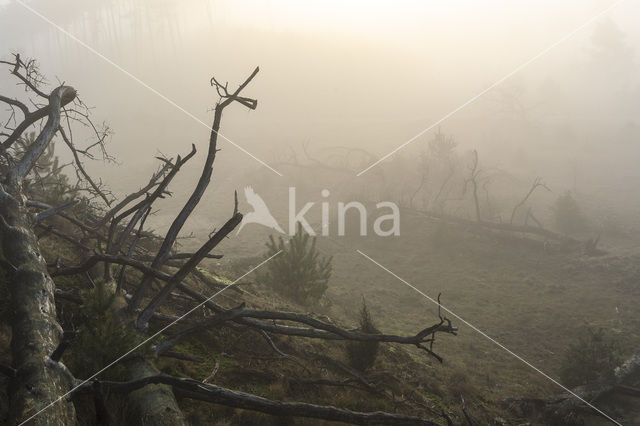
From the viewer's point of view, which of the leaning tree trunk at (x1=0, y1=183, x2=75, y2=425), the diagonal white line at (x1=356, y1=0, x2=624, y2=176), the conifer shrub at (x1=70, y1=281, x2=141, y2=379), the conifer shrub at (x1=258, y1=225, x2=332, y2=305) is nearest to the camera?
the leaning tree trunk at (x1=0, y1=183, x2=75, y2=425)

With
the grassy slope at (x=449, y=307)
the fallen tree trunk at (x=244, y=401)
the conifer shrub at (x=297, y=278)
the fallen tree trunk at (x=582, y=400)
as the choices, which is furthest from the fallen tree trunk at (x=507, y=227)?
the fallen tree trunk at (x=244, y=401)

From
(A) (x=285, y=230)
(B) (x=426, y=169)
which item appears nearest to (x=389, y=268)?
(A) (x=285, y=230)

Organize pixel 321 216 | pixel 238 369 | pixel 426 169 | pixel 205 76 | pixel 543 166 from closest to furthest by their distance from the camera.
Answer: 1. pixel 238 369
2. pixel 321 216
3. pixel 426 169
4. pixel 543 166
5. pixel 205 76

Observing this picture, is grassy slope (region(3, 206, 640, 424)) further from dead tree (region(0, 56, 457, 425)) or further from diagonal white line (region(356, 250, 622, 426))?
dead tree (region(0, 56, 457, 425))

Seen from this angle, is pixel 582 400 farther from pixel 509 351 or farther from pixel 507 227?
pixel 507 227

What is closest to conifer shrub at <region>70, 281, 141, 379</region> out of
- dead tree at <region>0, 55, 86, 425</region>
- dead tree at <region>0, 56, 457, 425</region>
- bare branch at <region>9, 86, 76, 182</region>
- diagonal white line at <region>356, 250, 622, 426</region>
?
dead tree at <region>0, 56, 457, 425</region>

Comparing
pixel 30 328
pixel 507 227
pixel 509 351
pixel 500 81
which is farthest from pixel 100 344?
pixel 500 81

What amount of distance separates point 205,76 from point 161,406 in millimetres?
69777

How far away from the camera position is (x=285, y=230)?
80.1 feet

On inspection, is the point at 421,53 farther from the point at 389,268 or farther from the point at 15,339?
the point at 15,339

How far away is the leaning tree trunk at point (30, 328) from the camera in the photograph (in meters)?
2.36

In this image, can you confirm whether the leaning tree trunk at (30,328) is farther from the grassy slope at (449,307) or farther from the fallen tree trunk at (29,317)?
the grassy slope at (449,307)

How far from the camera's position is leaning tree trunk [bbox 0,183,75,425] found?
7.75 feet

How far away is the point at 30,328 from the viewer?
2.86 metres
